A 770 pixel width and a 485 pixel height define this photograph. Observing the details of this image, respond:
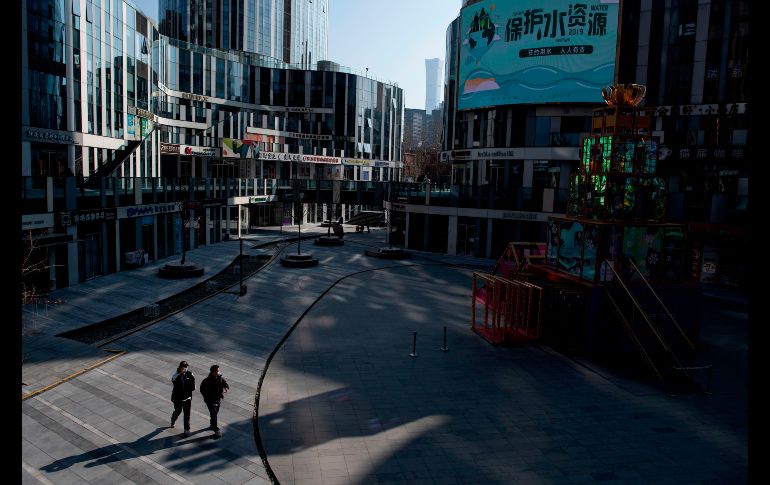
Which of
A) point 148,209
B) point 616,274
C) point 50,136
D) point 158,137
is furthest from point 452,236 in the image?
point 158,137

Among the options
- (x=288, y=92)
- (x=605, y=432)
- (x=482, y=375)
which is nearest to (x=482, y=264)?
(x=482, y=375)

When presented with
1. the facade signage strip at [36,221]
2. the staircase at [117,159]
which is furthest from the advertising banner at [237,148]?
the facade signage strip at [36,221]

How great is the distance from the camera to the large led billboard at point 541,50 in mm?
45812

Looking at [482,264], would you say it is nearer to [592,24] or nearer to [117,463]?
[592,24]

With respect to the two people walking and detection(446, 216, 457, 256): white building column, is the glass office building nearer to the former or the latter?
the two people walking

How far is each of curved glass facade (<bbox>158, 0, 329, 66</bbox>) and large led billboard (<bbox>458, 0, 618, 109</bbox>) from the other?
82460 millimetres

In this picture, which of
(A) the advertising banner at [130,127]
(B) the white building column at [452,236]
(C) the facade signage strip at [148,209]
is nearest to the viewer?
(C) the facade signage strip at [148,209]

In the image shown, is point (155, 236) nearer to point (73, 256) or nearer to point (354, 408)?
point (73, 256)

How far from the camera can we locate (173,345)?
1969 centimetres

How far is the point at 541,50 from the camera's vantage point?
156ft

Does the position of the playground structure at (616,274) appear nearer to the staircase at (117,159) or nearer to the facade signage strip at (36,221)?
the facade signage strip at (36,221)

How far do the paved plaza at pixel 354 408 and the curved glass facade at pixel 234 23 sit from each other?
11355 centimetres

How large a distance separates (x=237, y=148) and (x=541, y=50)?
32865 mm

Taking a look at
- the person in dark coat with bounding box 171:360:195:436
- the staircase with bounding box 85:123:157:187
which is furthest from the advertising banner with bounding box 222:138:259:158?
the person in dark coat with bounding box 171:360:195:436
